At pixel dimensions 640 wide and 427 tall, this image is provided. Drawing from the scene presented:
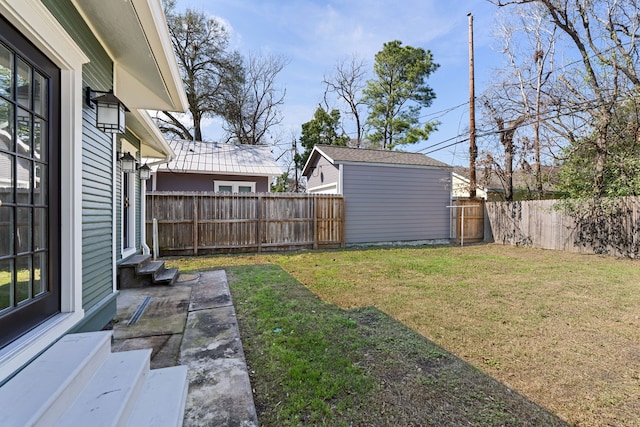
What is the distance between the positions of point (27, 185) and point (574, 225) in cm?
1174

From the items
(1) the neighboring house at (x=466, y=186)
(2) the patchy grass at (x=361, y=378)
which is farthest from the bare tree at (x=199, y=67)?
(2) the patchy grass at (x=361, y=378)

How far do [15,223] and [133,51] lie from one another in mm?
1938

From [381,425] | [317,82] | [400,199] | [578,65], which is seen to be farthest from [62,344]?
[317,82]

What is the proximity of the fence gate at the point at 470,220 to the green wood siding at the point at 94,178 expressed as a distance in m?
11.0

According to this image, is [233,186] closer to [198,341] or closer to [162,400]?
[198,341]

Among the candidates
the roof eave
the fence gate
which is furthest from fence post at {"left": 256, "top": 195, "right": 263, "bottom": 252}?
the fence gate

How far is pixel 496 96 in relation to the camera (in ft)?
38.8

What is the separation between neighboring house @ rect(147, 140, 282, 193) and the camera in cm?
1041

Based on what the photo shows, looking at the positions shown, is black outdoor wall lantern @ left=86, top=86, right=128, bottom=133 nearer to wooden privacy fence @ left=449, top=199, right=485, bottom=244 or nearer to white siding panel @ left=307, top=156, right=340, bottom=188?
white siding panel @ left=307, top=156, right=340, bottom=188

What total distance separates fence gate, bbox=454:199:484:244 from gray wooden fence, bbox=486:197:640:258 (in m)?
0.59

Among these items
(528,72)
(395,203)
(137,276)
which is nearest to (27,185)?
(137,276)

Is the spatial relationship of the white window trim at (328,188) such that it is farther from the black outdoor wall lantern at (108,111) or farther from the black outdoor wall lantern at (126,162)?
the black outdoor wall lantern at (108,111)

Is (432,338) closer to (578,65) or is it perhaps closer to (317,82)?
(578,65)

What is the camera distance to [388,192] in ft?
34.8
